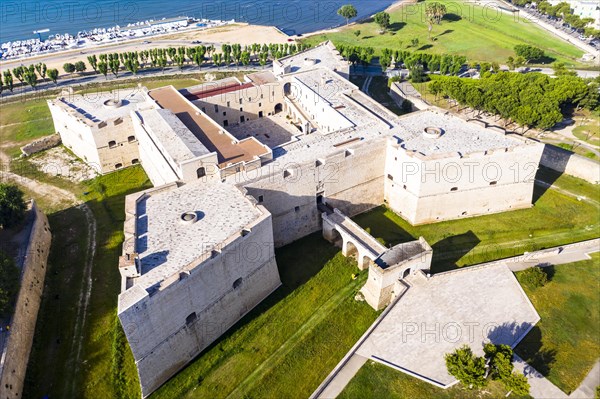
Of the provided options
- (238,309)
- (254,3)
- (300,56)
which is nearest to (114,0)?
(254,3)

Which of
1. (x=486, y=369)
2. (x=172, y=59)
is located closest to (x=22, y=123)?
(x=172, y=59)

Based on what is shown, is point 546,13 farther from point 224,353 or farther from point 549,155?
point 224,353

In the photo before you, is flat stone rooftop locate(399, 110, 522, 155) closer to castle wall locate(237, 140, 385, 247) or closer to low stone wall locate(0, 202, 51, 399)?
castle wall locate(237, 140, 385, 247)

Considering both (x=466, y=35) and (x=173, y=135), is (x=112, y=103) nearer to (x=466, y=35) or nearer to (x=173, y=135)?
(x=173, y=135)

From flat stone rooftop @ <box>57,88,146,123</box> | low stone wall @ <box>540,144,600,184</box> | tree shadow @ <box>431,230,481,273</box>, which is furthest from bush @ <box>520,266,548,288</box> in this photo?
flat stone rooftop @ <box>57,88,146,123</box>

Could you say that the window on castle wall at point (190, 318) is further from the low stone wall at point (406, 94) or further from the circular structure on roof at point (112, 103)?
the low stone wall at point (406, 94)

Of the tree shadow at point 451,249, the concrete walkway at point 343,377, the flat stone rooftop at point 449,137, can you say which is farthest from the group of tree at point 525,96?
the concrete walkway at point 343,377
